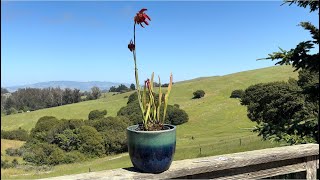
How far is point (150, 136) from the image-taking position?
2.18 metres

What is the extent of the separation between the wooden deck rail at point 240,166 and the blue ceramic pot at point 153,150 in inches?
2.0

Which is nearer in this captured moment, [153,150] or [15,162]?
[153,150]

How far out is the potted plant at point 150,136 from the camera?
2180mm

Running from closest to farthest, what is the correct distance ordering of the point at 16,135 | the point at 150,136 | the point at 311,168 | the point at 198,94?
1. the point at 150,136
2. the point at 311,168
3. the point at 16,135
4. the point at 198,94

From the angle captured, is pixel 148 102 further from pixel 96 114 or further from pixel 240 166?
pixel 96 114

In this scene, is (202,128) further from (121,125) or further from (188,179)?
(188,179)

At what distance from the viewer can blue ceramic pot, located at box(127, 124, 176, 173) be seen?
2.18m

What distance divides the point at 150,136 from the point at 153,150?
0.09 meters

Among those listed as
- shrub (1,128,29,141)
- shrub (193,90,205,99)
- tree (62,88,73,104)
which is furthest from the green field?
tree (62,88,73,104)

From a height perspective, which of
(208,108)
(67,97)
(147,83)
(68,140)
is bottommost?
(68,140)

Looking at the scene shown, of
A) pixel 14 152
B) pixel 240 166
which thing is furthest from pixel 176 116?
pixel 240 166

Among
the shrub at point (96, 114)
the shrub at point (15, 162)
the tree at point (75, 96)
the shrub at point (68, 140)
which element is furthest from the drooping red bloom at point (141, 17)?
the tree at point (75, 96)

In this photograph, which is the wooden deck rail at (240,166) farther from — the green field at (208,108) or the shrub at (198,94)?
the shrub at (198,94)

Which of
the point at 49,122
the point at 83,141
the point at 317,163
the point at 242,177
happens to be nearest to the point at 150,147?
the point at 242,177
